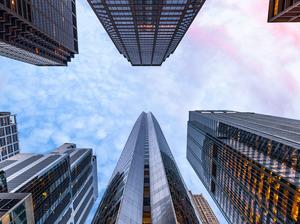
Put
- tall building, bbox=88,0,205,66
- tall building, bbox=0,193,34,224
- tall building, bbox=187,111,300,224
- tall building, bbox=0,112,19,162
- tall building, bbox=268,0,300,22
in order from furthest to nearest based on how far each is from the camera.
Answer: tall building, bbox=0,112,19,162
tall building, bbox=88,0,205,66
tall building, bbox=187,111,300,224
tall building, bbox=268,0,300,22
tall building, bbox=0,193,34,224

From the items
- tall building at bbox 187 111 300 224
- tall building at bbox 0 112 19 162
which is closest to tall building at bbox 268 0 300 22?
tall building at bbox 187 111 300 224

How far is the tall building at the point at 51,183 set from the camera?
176ft

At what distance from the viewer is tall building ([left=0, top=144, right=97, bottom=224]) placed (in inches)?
2114

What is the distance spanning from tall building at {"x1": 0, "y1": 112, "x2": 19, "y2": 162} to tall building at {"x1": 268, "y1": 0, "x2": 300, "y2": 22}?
124050mm

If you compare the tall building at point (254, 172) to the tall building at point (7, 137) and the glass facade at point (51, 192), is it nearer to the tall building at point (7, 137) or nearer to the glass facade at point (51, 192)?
the glass facade at point (51, 192)

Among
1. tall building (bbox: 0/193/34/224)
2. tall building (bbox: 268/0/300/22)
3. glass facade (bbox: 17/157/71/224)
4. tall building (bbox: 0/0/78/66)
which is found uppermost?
tall building (bbox: 0/0/78/66)

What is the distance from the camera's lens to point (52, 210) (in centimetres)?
6562

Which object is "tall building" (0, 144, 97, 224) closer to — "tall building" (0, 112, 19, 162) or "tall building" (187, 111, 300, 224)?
"tall building" (0, 112, 19, 162)

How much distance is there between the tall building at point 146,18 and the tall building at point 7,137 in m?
75.6

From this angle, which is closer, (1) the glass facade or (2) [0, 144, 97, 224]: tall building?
(2) [0, 144, 97, 224]: tall building

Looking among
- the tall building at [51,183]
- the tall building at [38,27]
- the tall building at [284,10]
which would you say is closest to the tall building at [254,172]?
the tall building at [284,10]

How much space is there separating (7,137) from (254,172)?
121 m

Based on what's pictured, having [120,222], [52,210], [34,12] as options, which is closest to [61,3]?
[34,12]

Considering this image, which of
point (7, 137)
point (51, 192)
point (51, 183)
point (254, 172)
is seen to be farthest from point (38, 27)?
point (254, 172)
